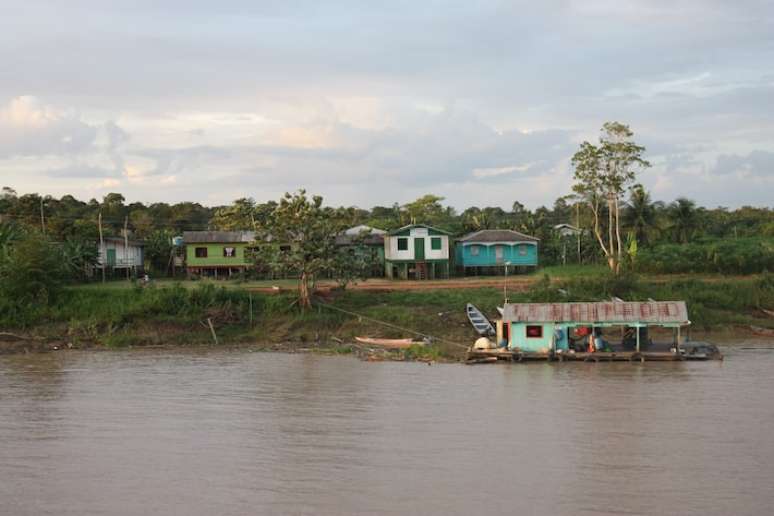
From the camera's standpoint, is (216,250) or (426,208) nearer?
(216,250)

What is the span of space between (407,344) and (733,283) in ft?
58.5

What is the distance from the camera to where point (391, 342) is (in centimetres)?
3197

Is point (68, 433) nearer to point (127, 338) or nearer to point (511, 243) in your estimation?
point (127, 338)

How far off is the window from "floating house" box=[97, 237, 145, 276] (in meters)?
25.7

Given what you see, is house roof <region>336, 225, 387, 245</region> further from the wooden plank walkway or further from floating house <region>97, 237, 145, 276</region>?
the wooden plank walkway

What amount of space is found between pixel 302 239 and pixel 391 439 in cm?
1847

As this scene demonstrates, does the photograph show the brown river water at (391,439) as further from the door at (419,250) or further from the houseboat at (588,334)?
the door at (419,250)

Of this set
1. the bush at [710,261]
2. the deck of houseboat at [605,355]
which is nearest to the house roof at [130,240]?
the deck of houseboat at [605,355]

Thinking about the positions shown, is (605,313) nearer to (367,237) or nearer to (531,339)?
(531,339)

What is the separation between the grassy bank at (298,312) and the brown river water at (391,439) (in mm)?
5820

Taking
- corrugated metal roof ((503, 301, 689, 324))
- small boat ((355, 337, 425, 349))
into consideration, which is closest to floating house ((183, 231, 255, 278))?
small boat ((355, 337, 425, 349))

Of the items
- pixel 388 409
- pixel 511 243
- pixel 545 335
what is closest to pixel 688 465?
pixel 388 409

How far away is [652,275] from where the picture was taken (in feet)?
138

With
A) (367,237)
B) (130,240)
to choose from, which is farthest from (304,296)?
(130,240)
